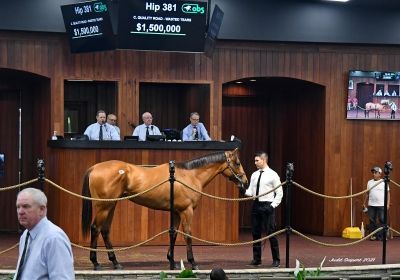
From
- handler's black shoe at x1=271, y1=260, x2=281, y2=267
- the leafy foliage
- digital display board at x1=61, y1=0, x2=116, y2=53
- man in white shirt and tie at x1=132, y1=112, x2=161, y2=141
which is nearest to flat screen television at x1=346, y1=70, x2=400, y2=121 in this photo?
man in white shirt and tie at x1=132, y1=112, x2=161, y2=141

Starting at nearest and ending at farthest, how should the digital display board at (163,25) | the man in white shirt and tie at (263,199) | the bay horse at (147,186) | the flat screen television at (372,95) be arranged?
the bay horse at (147,186), the man in white shirt and tie at (263,199), the digital display board at (163,25), the flat screen television at (372,95)

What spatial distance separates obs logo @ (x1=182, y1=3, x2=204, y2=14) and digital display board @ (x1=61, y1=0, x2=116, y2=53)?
1.16 m

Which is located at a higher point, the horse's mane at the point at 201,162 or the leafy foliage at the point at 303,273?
the horse's mane at the point at 201,162

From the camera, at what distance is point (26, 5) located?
1265 cm

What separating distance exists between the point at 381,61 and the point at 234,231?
4134mm

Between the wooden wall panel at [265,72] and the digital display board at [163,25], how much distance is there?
73 centimetres

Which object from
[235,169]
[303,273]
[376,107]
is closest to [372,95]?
[376,107]

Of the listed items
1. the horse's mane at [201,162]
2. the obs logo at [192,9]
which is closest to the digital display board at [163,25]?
the obs logo at [192,9]

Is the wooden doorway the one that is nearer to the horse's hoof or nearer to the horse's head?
the horse's head

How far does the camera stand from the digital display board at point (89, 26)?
40.0ft

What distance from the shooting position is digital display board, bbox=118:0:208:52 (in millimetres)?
12227

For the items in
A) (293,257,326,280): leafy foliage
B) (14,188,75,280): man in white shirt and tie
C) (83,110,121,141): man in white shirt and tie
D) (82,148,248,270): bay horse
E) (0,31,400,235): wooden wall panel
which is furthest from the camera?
(0,31,400,235): wooden wall panel

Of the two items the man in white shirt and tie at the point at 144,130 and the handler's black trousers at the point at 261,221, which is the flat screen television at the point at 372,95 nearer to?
the man in white shirt and tie at the point at 144,130

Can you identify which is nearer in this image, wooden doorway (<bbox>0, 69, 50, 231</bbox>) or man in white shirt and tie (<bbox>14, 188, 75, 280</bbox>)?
man in white shirt and tie (<bbox>14, 188, 75, 280</bbox>)
